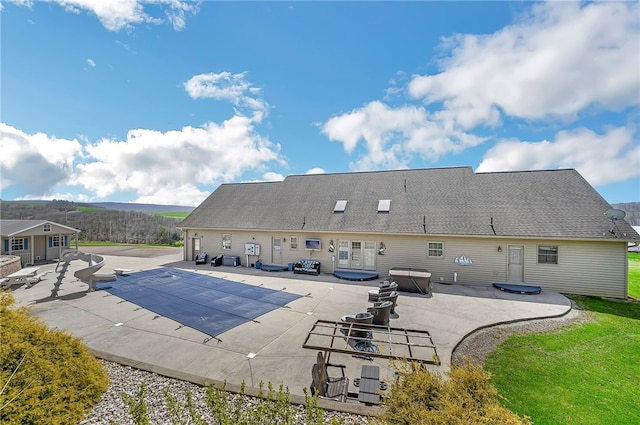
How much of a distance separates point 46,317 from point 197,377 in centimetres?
745

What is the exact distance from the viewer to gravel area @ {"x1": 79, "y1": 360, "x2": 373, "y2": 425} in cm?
398

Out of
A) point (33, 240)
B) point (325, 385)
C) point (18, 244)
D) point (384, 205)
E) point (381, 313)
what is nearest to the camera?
point (325, 385)

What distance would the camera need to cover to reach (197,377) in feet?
16.9

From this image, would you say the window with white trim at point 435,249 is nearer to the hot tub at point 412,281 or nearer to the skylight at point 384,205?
the hot tub at point 412,281

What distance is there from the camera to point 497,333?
26.0ft

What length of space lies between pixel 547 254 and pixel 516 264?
4.37ft

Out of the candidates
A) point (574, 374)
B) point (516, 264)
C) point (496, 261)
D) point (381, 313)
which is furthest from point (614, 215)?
point (381, 313)

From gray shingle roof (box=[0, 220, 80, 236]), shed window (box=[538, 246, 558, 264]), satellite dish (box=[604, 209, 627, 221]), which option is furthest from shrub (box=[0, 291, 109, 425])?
satellite dish (box=[604, 209, 627, 221])

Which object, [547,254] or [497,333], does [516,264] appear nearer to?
[547,254]

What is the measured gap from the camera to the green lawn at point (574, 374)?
187 inches

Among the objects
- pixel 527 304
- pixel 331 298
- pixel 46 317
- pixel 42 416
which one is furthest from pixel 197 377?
pixel 527 304

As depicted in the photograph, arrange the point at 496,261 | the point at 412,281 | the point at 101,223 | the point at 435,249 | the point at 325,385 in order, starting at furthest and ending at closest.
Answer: the point at 101,223 < the point at 435,249 < the point at 496,261 < the point at 412,281 < the point at 325,385

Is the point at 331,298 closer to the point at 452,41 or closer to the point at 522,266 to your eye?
the point at 522,266

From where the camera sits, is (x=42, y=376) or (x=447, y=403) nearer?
(x=447, y=403)
